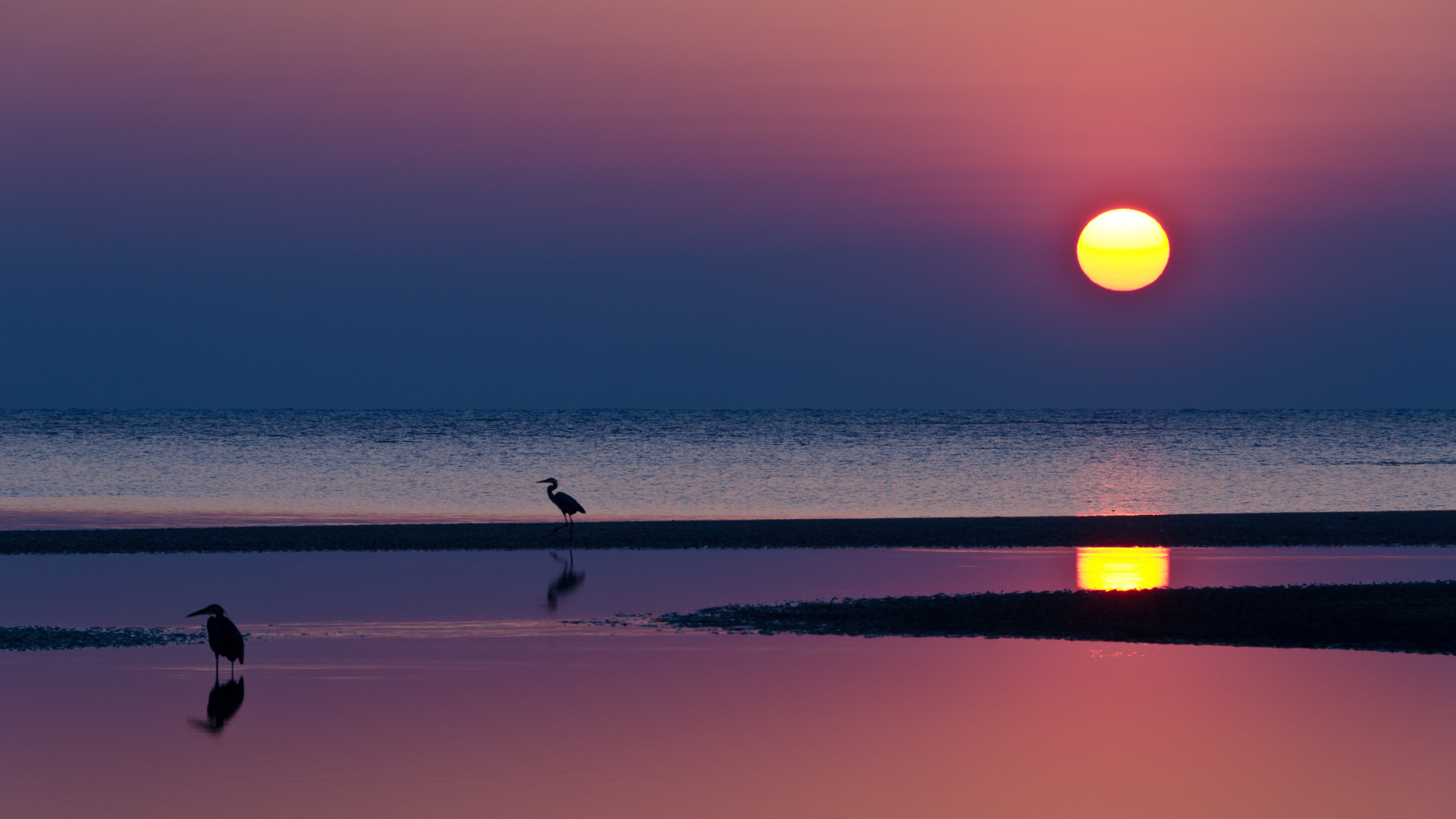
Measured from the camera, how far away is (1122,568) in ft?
90.8

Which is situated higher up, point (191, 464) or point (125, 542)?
point (125, 542)

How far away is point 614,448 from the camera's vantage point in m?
97.9

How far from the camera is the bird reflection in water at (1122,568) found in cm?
2453

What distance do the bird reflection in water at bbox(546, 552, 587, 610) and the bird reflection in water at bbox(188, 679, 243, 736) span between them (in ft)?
22.1

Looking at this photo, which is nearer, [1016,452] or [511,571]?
[511,571]

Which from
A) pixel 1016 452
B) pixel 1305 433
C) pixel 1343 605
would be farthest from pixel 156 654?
pixel 1305 433

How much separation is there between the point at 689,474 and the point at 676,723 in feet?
173

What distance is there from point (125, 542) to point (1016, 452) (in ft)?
216

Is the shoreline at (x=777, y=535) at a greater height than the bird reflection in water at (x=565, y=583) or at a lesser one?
lesser

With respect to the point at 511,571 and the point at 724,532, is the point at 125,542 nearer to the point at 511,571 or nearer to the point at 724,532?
the point at 511,571

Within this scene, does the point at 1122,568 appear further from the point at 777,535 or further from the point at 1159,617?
the point at 777,535

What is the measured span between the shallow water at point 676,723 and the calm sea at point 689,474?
940 inches

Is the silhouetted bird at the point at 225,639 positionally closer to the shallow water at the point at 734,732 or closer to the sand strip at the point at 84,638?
the shallow water at the point at 734,732

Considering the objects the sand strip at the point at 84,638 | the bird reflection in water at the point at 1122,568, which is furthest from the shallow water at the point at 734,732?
the bird reflection in water at the point at 1122,568
